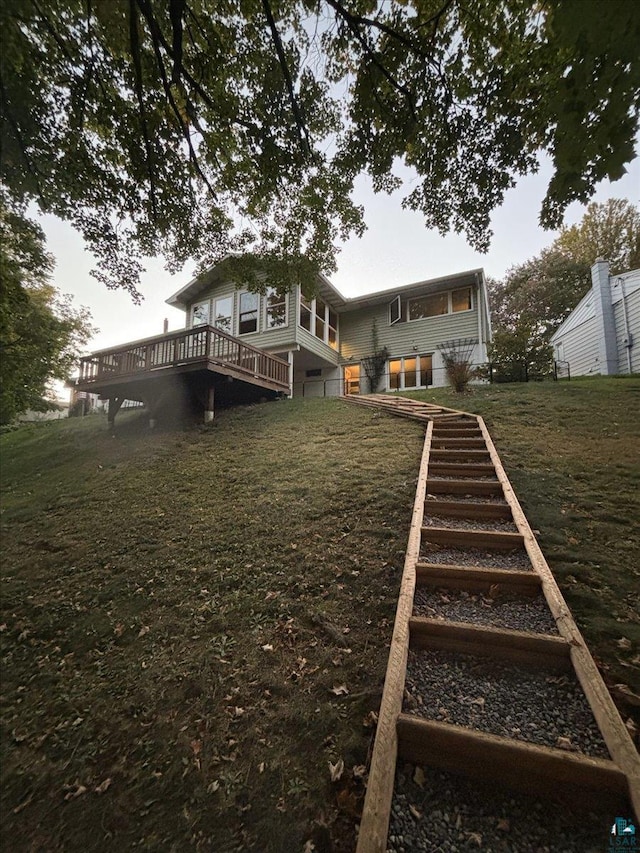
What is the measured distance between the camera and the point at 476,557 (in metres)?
3.14

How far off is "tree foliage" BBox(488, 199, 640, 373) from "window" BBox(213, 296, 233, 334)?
14.7 m

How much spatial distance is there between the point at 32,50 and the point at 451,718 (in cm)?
747

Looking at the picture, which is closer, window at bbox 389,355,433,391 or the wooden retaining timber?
the wooden retaining timber

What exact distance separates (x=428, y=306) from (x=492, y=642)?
1468 centimetres

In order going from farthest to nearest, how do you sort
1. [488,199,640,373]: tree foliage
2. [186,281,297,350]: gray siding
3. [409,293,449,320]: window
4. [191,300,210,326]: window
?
[488,199,640,373]: tree foliage, [191,300,210,326]: window, [409,293,449,320]: window, [186,281,297,350]: gray siding

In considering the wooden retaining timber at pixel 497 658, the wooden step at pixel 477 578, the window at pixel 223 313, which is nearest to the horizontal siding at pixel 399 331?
the window at pixel 223 313

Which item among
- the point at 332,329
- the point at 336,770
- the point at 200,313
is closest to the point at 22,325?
the point at 200,313

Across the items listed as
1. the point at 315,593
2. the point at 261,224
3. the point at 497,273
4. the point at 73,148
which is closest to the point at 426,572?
the point at 315,593

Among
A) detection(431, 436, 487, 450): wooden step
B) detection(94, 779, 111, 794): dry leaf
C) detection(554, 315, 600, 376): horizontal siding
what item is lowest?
detection(94, 779, 111, 794): dry leaf

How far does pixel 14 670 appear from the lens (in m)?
2.99

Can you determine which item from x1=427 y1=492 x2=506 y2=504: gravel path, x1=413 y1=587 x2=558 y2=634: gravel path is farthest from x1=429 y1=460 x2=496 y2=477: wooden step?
x1=413 y1=587 x2=558 y2=634: gravel path

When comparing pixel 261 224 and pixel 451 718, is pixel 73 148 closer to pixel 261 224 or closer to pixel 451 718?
pixel 261 224

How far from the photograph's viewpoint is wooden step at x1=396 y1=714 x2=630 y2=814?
1.37 meters

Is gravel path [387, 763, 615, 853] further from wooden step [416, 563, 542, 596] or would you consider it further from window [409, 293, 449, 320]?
window [409, 293, 449, 320]
